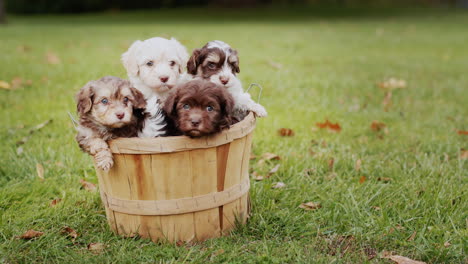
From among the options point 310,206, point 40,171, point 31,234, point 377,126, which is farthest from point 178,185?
point 377,126

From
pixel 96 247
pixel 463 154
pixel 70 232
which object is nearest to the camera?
pixel 96 247

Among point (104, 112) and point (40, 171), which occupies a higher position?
point (104, 112)

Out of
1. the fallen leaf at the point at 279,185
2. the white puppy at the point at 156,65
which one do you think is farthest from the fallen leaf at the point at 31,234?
the fallen leaf at the point at 279,185

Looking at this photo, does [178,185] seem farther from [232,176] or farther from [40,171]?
[40,171]

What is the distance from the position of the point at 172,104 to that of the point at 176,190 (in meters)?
0.60

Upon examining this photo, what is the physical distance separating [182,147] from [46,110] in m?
4.05

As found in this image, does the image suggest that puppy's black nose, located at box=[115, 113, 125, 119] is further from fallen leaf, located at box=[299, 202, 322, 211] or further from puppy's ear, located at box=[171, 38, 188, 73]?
fallen leaf, located at box=[299, 202, 322, 211]

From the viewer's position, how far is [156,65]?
378 cm

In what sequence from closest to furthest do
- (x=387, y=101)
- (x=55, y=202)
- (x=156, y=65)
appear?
(x=156, y=65) → (x=55, y=202) → (x=387, y=101)

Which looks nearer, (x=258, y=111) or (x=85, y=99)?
(x=85, y=99)

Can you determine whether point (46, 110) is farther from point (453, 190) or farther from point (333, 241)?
point (453, 190)

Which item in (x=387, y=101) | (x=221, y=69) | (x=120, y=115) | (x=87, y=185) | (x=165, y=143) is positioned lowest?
(x=387, y=101)

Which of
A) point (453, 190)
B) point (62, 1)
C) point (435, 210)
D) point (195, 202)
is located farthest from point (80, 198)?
point (62, 1)

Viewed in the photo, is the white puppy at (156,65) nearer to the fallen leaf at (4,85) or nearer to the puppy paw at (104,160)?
the puppy paw at (104,160)
